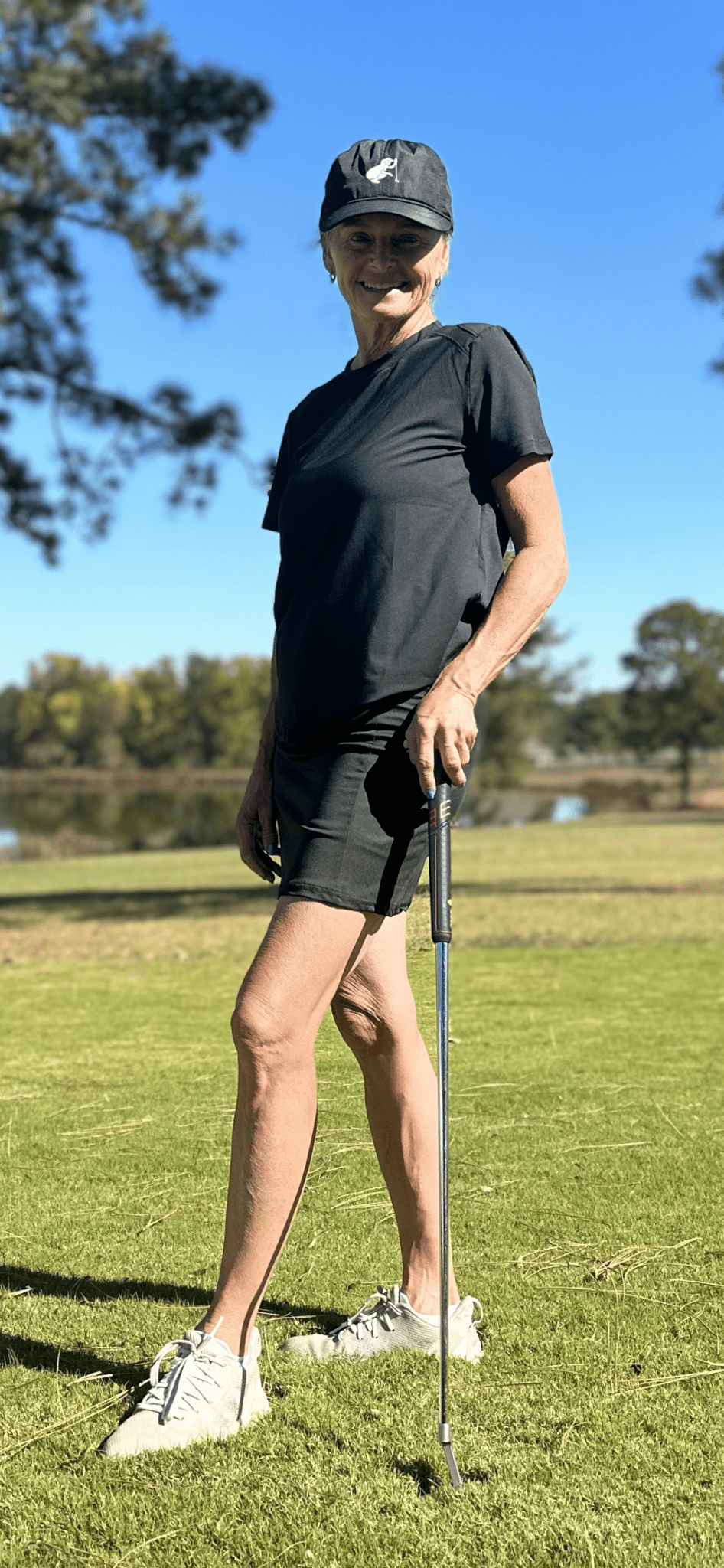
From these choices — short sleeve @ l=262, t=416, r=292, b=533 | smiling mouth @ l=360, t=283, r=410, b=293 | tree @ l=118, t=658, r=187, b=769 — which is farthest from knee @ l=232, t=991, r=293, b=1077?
tree @ l=118, t=658, r=187, b=769

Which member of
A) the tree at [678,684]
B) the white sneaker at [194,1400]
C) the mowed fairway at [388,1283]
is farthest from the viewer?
the tree at [678,684]

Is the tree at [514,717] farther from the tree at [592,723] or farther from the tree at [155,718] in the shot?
the tree at [155,718]

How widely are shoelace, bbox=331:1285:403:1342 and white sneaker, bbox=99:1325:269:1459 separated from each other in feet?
0.95

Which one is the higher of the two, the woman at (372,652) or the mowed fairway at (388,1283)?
the woman at (372,652)

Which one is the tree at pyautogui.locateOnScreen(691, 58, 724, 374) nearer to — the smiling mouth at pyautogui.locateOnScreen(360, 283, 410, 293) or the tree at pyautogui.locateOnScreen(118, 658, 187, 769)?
the smiling mouth at pyautogui.locateOnScreen(360, 283, 410, 293)

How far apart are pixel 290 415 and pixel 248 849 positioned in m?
0.86

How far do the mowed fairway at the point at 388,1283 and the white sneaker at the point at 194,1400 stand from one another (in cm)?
3

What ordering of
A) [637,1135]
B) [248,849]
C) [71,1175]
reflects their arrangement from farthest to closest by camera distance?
[637,1135]
[71,1175]
[248,849]

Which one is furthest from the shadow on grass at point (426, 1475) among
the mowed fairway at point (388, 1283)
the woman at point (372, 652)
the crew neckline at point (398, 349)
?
the crew neckline at point (398, 349)

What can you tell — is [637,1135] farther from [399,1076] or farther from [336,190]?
[336,190]

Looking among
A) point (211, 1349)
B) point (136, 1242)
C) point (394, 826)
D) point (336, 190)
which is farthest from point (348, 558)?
point (136, 1242)

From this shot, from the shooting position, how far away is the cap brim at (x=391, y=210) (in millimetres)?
2377

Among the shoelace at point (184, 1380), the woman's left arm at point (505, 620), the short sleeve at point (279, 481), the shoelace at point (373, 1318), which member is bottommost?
the shoelace at point (373, 1318)

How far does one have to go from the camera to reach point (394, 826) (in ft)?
7.84
